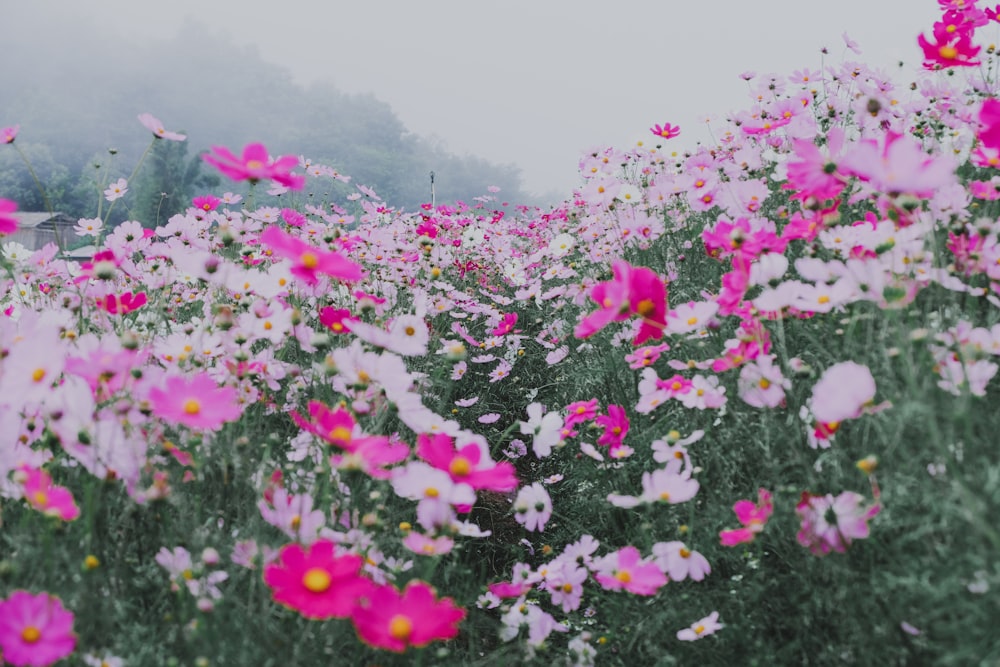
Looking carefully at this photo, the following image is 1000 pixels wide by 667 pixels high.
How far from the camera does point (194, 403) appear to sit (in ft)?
3.00

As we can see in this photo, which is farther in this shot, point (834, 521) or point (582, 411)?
point (582, 411)

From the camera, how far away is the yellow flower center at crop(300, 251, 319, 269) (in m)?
1.02

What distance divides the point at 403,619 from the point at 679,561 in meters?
0.60

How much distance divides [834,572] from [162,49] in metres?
94.9

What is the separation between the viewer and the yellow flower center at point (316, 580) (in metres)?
0.75

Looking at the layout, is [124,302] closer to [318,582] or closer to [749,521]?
[318,582]

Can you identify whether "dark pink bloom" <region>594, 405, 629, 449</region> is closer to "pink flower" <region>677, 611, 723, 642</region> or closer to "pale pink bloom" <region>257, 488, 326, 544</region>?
"pink flower" <region>677, 611, 723, 642</region>

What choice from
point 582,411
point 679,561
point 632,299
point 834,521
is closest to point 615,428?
point 582,411

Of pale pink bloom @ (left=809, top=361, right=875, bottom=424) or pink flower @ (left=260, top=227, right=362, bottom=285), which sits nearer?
pale pink bloom @ (left=809, top=361, right=875, bottom=424)

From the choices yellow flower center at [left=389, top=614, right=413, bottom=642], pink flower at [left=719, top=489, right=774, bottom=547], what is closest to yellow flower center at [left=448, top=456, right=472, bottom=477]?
yellow flower center at [left=389, top=614, right=413, bottom=642]

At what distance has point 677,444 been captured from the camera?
4.09 feet

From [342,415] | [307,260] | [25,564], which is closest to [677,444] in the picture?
[342,415]

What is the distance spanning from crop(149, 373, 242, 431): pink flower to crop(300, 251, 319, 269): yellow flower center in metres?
0.24

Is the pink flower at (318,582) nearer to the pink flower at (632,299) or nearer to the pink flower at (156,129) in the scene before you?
the pink flower at (632,299)
